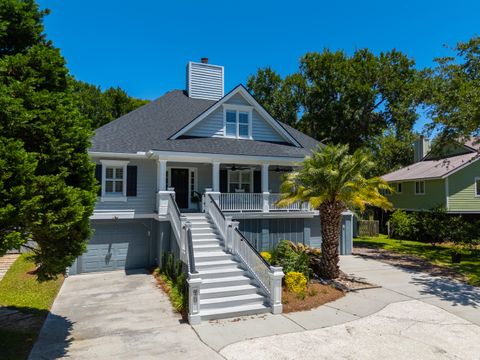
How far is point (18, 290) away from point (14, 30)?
341 inches

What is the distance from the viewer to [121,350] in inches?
283

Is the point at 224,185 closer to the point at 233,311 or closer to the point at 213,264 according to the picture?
the point at 213,264

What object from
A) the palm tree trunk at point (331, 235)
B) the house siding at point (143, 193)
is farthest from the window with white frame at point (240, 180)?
the palm tree trunk at point (331, 235)

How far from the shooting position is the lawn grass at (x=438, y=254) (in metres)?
14.6

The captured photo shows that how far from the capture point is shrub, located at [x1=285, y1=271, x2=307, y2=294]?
1084cm

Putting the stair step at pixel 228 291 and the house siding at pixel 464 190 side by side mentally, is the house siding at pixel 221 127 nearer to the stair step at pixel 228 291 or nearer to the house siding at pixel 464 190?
the stair step at pixel 228 291

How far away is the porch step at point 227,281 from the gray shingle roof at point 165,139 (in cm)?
642

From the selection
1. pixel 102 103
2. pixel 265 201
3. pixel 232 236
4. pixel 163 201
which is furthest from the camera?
pixel 102 103

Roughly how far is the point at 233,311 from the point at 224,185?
9363 mm

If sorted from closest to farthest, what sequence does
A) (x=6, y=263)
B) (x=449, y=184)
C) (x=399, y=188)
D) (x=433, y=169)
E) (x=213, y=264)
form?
(x=213, y=264), (x=6, y=263), (x=449, y=184), (x=433, y=169), (x=399, y=188)

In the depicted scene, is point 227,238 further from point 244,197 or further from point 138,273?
point 138,273

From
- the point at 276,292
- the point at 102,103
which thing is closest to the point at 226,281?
the point at 276,292

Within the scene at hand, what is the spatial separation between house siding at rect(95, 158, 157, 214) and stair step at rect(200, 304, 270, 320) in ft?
24.9

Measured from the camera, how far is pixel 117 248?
50.0 feet
